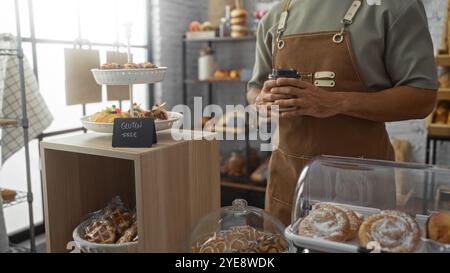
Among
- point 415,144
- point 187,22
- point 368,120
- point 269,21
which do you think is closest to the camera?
point 368,120

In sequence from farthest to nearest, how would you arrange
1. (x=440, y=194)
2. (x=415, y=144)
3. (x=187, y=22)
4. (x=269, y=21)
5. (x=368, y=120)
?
(x=187, y=22) → (x=415, y=144) → (x=269, y=21) → (x=368, y=120) → (x=440, y=194)

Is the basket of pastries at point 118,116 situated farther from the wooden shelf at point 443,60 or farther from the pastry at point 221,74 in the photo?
the pastry at point 221,74

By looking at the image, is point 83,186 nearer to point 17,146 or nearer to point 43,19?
point 17,146

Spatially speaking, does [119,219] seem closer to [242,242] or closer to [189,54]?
[242,242]

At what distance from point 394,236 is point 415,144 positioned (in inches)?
124

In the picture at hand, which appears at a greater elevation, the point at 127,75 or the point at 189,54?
the point at 189,54

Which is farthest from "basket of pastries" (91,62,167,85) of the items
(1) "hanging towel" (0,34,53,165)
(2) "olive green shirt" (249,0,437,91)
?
(1) "hanging towel" (0,34,53,165)

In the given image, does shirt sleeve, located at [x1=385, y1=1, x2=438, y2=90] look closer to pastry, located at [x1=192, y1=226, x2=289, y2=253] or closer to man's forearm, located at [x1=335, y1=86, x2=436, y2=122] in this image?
man's forearm, located at [x1=335, y1=86, x2=436, y2=122]

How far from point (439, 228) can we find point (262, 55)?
2.96 ft

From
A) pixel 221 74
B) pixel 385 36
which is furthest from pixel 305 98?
pixel 221 74

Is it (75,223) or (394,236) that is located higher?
(394,236)

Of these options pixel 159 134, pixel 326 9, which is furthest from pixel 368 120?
pixel 159 134

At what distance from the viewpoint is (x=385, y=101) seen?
1141mm
